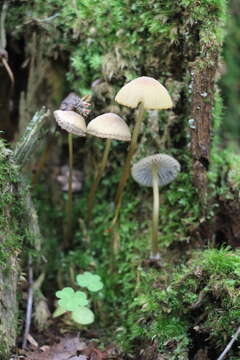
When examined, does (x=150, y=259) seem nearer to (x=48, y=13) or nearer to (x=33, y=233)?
(x=33, y=233)

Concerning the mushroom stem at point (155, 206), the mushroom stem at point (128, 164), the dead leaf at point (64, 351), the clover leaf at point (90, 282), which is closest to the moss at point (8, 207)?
the clover leaf at point (90, 282)

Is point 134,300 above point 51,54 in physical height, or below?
below

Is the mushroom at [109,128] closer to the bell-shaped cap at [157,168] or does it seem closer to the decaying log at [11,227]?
the bell-shaped cap at [157,168]

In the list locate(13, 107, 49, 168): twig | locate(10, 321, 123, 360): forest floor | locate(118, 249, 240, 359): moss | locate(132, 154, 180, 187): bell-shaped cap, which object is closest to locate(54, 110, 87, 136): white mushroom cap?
locate(13, 107, 49, 168): twig

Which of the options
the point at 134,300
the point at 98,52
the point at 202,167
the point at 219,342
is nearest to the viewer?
the point at 219,342

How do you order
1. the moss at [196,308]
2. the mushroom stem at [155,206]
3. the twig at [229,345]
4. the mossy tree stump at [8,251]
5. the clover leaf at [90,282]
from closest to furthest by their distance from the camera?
the twig at [229,345] < the moss at [196,308] < the mossy tree stump at [8,251] < the clover leaf at [90,282] < the mushroom stem at [155,206]

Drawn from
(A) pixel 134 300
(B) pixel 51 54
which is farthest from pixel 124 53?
(A) pixel 134 300
